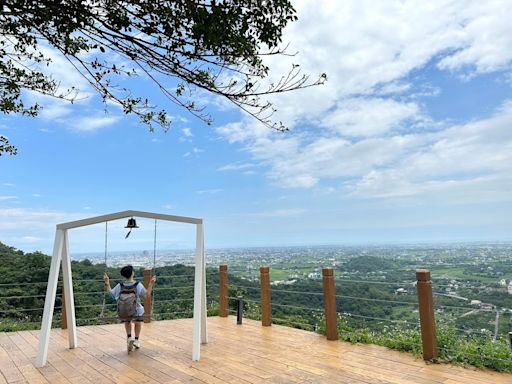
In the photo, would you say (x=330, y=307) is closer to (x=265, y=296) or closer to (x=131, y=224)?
(x=265, y=296)

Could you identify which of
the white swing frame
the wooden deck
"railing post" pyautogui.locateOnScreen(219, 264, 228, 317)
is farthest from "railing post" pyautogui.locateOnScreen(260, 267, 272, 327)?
the white swing frame

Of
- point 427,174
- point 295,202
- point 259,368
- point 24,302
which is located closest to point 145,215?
point 259,368

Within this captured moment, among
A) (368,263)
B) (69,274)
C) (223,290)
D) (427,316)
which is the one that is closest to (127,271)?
(69,274)

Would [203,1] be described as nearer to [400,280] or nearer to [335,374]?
[335,374]

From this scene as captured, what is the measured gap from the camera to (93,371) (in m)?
3.90

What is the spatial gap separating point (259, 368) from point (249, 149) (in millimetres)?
8758

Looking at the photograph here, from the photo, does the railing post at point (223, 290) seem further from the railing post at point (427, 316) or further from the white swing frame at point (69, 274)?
the railing post at point (427, 316)

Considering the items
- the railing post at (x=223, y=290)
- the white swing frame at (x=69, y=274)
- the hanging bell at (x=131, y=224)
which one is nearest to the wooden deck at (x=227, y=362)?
the white swing frame at (x=69, y=274)

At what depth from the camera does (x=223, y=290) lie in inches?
275

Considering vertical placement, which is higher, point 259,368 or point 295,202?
point 295,202

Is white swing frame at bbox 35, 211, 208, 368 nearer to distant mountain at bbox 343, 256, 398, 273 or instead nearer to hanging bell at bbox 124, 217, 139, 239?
hanging bell at bbox 124, 217, 139, 239

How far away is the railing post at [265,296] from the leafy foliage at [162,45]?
126 inches

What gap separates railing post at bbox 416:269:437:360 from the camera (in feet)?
12.9

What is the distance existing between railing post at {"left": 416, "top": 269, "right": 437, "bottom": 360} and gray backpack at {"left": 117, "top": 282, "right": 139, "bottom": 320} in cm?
334
